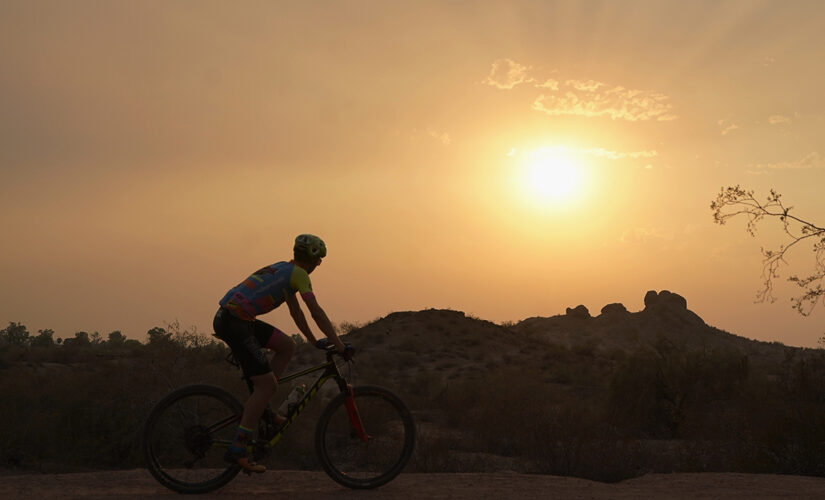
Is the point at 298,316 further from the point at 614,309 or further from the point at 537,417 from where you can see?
the point at 614,309

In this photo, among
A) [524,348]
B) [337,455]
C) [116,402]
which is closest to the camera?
[337,455]

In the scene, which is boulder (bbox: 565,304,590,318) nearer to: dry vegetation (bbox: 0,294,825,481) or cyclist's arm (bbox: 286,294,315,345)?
dry vegetation (bbox: 0,294,825,481)

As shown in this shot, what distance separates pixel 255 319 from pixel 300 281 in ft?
2.37

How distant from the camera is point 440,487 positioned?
27.0ft

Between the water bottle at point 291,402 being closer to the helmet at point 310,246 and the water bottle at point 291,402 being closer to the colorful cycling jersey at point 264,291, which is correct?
the colorful cycling jersey at point 264,291

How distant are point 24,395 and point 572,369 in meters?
24.6

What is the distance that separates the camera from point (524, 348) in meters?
43.9

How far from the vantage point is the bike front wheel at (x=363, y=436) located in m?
8.07

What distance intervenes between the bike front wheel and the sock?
78 cm

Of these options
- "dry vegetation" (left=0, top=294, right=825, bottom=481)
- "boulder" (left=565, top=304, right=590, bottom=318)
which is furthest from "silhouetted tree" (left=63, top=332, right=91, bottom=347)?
"boulder" (left=565, top=304, right=590, bottom=318)

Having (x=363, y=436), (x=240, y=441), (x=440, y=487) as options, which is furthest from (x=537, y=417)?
(x=240, y=441)

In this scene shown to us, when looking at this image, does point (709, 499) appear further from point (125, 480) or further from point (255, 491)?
point (125, 480)

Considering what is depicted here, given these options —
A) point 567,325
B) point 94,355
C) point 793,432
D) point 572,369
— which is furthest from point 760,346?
point 793,432

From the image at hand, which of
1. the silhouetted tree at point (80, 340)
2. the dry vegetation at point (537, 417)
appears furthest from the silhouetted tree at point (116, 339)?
the dry vegetation at point (537, 417)
